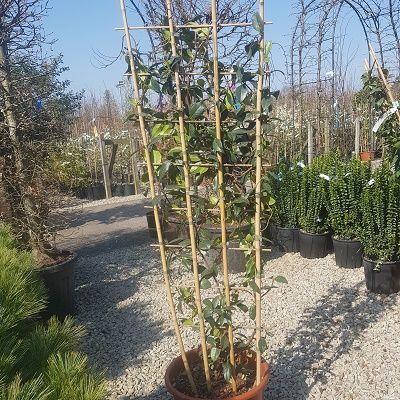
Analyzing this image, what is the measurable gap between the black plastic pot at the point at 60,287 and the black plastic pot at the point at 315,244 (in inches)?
91.2

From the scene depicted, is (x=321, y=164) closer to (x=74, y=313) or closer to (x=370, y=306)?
(x=370, y=306)

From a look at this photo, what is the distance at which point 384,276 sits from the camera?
11.1 ft

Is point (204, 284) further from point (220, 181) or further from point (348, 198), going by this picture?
point (348, 198)

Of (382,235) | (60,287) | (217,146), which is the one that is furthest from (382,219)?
(60,287)

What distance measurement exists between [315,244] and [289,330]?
62.4 inches

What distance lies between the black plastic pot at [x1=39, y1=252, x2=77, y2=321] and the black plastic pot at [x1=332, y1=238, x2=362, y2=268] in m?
2.43

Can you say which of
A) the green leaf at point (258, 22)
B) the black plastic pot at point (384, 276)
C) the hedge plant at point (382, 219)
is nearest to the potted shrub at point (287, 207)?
the hedge plant at point (382, 219)

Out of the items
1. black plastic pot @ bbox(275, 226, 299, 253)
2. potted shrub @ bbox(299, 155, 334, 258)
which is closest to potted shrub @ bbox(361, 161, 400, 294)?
potted shrub @ bbox(299, 155, 334, 258)

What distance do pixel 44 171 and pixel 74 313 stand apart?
1.22 metres

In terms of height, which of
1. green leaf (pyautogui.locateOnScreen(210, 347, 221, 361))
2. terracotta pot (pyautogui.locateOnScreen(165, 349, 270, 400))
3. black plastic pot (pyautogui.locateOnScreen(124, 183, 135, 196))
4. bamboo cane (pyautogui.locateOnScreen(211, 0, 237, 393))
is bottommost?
black plastic pot (pyautogui.locateOnScreen(124, 183, 135, 196))

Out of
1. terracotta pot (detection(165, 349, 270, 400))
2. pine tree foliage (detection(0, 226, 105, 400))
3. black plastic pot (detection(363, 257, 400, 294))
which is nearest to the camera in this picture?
pine tree foliage (detection(0, 226, 105, 400))

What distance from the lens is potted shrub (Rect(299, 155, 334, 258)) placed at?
14.2 feet

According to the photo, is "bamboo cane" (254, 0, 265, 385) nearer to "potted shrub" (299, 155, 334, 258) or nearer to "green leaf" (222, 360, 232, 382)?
"green leaf" (222, 360, 232, 382)

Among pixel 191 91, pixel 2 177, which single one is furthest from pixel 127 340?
pixel 191 91
